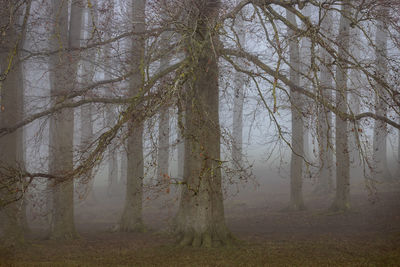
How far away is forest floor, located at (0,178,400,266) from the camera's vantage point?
8430 mm

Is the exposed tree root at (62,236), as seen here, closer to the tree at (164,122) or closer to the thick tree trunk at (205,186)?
the tree at (164,122)

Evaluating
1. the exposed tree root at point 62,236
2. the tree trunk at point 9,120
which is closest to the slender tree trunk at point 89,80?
the exposed tree root at point 62,236

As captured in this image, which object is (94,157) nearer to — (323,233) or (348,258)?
(348,258)

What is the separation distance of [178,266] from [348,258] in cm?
339

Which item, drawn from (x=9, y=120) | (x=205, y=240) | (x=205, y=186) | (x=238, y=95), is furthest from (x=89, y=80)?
(x=205, y=240)

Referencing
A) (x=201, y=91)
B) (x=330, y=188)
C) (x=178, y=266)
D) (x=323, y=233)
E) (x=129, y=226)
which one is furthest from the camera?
(x=330, y=188)

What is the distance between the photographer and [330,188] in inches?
758

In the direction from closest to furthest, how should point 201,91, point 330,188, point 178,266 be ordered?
point 178,266 < point 201,91 < point 330,188

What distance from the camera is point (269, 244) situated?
1005 centimetres

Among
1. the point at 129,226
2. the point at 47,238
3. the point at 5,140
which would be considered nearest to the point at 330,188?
the point at 129,226

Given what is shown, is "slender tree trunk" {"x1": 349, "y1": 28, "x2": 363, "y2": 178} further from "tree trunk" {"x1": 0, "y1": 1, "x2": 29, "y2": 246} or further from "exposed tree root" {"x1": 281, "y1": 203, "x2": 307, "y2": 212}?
"tree trunk" {"x1": 0, "y1": 1, "x2": 29, "y2": 246}

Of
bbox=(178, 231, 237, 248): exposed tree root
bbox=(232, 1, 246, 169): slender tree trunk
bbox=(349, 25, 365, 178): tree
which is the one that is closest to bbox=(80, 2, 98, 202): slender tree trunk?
bbox=(178, 231, 237, 248): exposed tree root

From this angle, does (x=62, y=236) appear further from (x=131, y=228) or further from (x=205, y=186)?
(x=205, y=186)

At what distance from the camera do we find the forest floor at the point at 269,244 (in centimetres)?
843
